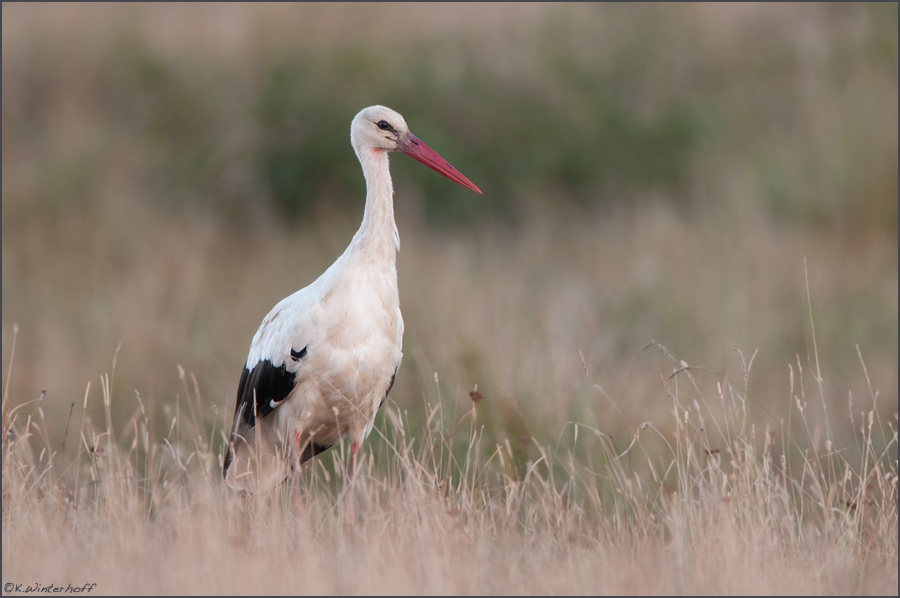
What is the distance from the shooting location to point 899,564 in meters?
3.79

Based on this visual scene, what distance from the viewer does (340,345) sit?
457 cm

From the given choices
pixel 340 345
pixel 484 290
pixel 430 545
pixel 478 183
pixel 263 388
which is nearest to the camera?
pixel 430 545

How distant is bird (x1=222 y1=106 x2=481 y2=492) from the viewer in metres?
4.56

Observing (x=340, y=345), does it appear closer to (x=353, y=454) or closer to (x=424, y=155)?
(x=353, y=454)

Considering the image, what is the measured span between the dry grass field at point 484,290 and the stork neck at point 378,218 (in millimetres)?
749


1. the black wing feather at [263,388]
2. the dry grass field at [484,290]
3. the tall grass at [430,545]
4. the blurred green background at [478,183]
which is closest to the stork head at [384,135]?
the black wing feather at [263,388]

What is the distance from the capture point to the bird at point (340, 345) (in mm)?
4562

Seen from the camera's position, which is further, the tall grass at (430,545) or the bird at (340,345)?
the bird at (340,345)

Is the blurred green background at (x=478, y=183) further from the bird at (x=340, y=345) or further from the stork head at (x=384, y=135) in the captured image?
the stork head at (x=384, y=135)

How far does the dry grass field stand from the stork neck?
75 centimetres

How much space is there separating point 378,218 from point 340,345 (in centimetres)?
57

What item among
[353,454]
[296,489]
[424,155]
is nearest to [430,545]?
[296,489]

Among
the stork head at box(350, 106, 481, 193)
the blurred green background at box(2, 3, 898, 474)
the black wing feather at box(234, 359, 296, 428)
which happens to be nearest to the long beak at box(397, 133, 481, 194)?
the stork head at box(350, 106, 481, 193)

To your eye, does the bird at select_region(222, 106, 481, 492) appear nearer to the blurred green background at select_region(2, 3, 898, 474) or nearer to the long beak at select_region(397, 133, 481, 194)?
the long beak at select_region(397, 133, 481, 194)
